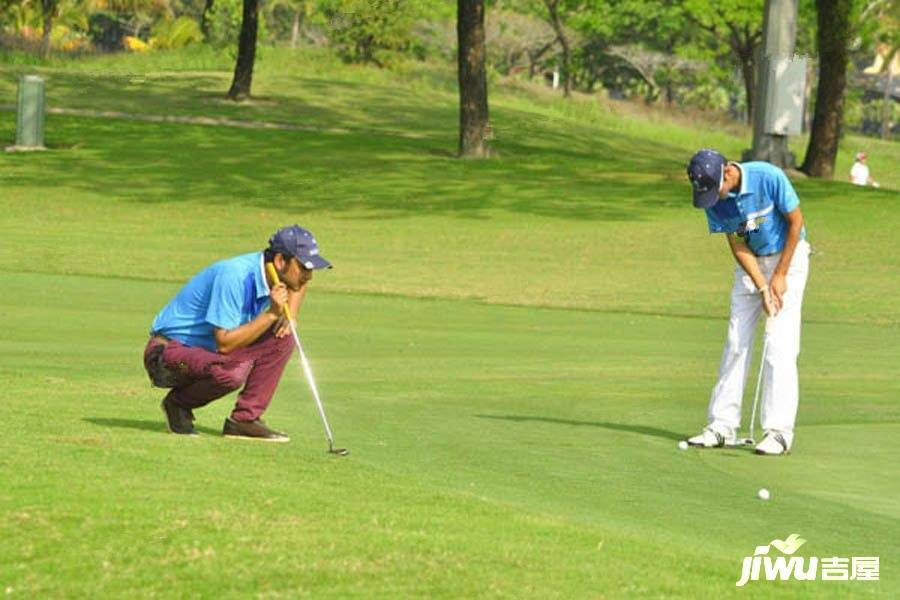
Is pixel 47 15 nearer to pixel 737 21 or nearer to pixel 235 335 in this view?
pixel 737 21

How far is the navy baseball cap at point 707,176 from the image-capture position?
505 inches

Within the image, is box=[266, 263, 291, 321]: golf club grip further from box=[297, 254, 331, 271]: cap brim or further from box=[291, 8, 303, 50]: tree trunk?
box=[291, 8, 303, 50]: tree trunk

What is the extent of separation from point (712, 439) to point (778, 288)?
1094 millimetres

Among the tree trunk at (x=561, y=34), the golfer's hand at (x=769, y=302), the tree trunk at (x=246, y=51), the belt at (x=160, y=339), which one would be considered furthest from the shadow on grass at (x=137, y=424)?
the tree trunk at (x=561, y=34)

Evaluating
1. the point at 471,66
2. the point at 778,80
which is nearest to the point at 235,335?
the point at 778,80

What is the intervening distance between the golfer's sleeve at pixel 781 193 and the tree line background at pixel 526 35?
42058mm

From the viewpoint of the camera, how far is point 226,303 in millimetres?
11539

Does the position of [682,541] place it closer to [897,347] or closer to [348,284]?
[897,347]

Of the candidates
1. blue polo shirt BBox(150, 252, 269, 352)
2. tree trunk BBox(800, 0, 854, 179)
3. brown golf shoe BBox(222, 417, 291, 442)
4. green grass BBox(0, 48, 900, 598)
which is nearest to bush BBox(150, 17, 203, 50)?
green grass BBox(0, 48, 900, 598)

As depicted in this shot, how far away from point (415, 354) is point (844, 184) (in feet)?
78.5

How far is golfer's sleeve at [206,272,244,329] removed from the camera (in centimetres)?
1153

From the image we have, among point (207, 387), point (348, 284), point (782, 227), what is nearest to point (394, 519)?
point (207, 387)

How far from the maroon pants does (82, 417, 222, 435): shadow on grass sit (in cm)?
43

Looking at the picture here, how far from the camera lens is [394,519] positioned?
9.28 meters
